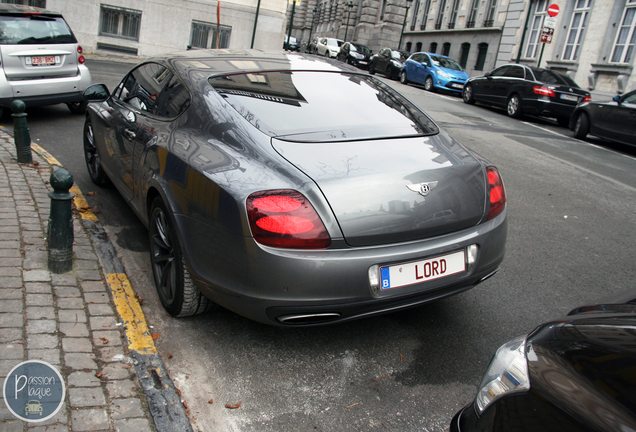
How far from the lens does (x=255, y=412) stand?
2.46m

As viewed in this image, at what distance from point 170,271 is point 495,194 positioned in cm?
195

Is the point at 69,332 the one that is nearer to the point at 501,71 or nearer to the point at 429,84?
the point at 501,71

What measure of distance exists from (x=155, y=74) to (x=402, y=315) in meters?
2.51

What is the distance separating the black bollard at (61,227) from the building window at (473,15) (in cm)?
3377

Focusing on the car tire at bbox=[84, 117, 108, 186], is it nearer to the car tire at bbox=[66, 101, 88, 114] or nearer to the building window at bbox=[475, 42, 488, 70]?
the car tire at bbox=[66, 101, 88, 114]

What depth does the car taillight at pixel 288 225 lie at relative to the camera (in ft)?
7.95

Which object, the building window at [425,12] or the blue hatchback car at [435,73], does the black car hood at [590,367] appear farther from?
the building window at [425,12]

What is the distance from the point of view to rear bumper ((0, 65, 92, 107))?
7609mm

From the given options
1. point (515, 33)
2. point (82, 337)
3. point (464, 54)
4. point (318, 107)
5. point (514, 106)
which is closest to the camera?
point (82, 337)

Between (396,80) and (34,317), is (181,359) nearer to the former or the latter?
(34,317)

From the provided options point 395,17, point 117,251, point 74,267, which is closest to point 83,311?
point 74,267

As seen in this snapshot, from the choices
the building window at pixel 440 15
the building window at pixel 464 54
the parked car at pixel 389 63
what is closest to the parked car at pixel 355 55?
the parked car at pixel 389 63

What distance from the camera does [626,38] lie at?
21.3 m

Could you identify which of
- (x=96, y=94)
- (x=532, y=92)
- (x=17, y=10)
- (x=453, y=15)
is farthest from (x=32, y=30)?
(x=453, y=15)
